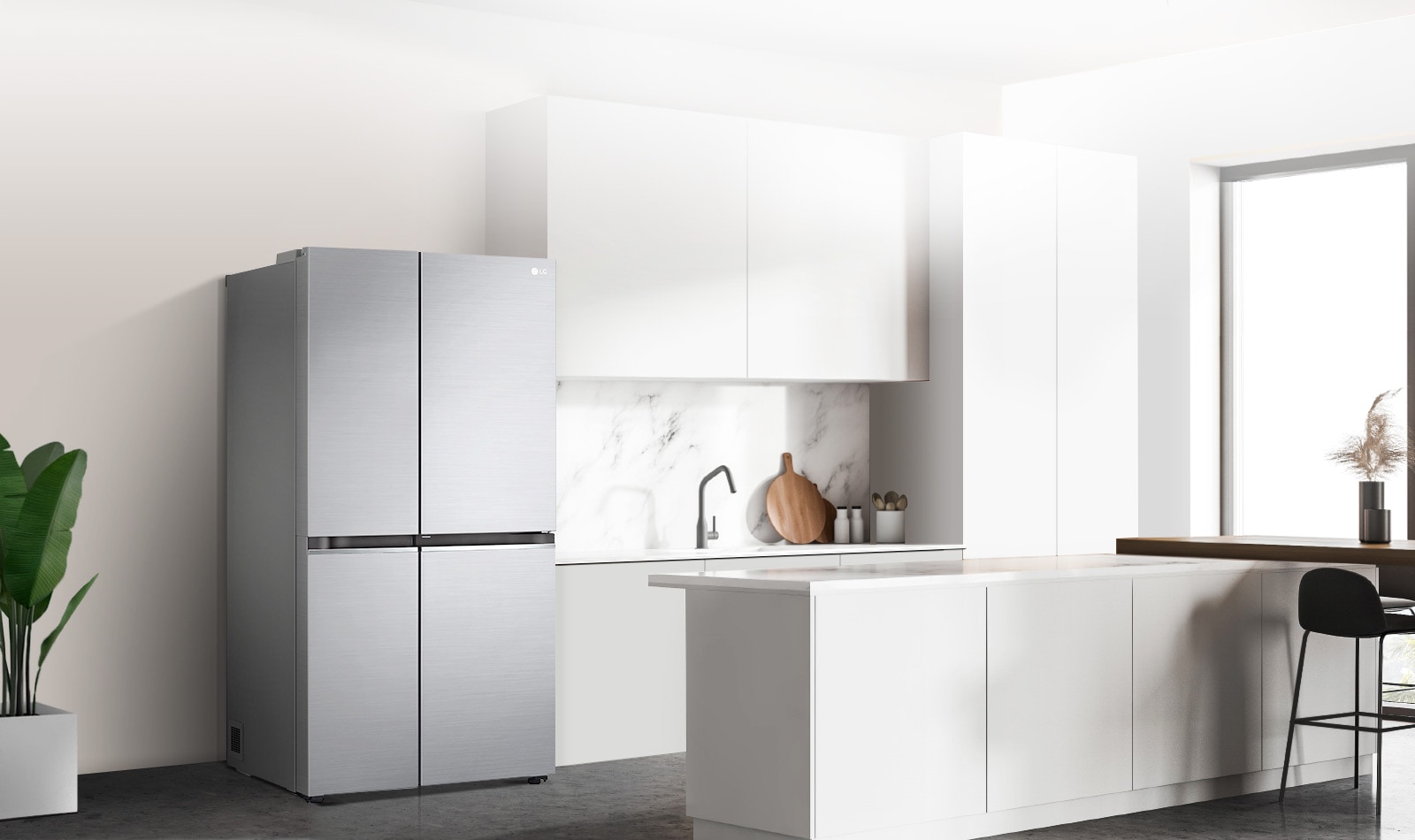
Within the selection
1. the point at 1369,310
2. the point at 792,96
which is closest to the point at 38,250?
the point at 792,96

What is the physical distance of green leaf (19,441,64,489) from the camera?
16.4 feet

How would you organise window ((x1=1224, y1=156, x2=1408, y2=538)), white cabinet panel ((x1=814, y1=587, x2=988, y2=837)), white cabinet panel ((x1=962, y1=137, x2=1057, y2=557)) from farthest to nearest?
window ((x1=1224, y1=156, x2=1408, y2=538)) < white cabinet panel ((x1=962, y1=137, x2=1057, y2=557)) < white cabinet panel ((x1=814, y1=587, x2=988, y2=837))

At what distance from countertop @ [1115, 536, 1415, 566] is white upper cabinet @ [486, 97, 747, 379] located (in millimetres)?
1713

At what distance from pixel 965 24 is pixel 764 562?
2.42m

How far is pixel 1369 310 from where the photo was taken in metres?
7.29

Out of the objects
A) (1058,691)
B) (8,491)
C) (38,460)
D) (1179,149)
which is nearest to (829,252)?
(1179,149)

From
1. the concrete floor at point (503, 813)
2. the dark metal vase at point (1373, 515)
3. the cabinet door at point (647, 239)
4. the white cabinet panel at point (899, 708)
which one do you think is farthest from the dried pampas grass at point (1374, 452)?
the cabinet door at point (647, 239)

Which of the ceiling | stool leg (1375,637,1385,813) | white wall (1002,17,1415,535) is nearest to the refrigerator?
the ceiling

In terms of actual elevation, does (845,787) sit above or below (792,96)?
below

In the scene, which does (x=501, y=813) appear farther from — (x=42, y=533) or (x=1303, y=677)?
(x=1303, y=677)

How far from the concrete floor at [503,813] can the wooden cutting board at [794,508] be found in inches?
60.5

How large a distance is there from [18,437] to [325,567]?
3.85 ft

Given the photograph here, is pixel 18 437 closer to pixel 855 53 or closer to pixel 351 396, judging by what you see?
pixel 351 396

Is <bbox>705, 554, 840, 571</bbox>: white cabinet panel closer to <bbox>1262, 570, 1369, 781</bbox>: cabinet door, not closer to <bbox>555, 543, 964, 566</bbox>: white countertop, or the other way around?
<bbox>555, 543, 964, 566</bbox>: white countertop
